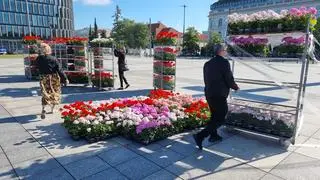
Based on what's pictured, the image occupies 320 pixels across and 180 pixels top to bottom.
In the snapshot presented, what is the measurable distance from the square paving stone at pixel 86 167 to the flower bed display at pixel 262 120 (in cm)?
286

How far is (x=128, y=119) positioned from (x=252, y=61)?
9.39 ft

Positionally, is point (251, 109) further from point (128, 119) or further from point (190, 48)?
point (190, 48)

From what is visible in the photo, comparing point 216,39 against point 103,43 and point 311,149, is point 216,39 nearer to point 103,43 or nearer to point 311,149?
point 103,43

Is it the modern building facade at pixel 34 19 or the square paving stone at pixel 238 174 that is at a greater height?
the modern building facade at pixel 34 19

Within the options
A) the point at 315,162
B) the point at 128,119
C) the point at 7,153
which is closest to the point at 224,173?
the point at 315,162

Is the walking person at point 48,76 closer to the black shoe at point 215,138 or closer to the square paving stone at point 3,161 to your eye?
the square paving stone at point 3,161

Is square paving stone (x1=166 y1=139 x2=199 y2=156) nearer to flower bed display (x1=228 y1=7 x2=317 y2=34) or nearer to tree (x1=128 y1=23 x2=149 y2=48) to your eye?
flower bed display (x1=228 y1=7 x2=317 y2=34)

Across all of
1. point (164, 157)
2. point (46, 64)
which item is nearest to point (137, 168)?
point (164, 157)

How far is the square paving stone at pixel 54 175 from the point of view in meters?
3.58

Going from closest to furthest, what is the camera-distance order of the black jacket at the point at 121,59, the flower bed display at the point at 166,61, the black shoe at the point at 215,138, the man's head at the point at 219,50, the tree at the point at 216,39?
1. the man's head at the point at 219,50
2. the black shoe at the point at 215,138
3. the tree at the point at 216,39
4. the flower bed display at the point at 166,61
5. the black jacket at the point at 121,59

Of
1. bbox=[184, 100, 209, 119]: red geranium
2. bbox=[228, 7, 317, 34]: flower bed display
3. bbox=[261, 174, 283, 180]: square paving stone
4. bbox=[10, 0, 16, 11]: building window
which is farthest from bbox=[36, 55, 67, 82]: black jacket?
bbox=[10, 0, 16, 11]: building window

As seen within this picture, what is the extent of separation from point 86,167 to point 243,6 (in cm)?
9269

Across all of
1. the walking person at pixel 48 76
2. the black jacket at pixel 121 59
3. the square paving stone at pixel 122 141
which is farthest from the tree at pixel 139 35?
the square paving stone at pixel 122 141

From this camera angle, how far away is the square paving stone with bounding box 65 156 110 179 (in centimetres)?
373
